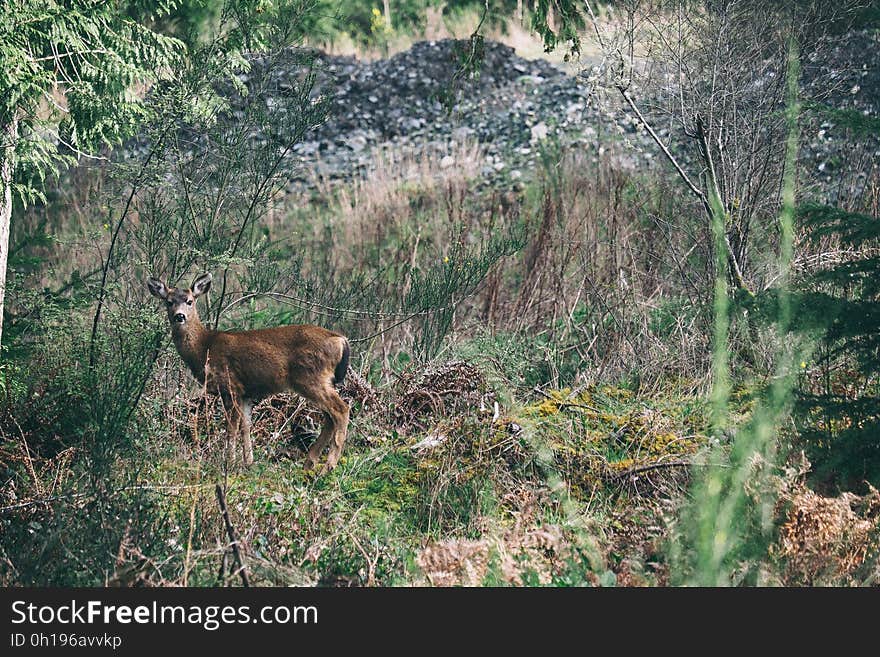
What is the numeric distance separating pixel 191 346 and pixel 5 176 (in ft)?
5.63

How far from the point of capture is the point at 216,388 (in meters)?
6.99

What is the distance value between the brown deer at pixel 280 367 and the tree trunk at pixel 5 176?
1.08 metres

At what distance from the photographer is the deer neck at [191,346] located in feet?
23.3

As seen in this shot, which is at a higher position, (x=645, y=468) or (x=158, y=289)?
(x=158, y=289)

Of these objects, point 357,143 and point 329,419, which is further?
point 357,143

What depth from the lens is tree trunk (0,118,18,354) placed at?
22.6 feet

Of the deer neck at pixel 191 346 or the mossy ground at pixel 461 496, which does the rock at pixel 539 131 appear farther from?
the deer neck at pixel 191 346

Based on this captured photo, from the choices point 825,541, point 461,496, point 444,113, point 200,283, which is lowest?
point 825,541

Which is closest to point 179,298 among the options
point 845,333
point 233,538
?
point 233,538

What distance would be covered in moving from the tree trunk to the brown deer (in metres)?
1.08

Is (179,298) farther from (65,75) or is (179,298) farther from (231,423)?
(65,75)

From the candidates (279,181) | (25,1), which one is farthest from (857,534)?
(25,1)

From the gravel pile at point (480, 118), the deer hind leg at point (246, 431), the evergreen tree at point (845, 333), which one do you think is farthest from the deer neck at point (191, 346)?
the gravel pile at point (480, 118)

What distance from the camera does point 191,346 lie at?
712 centimetres
